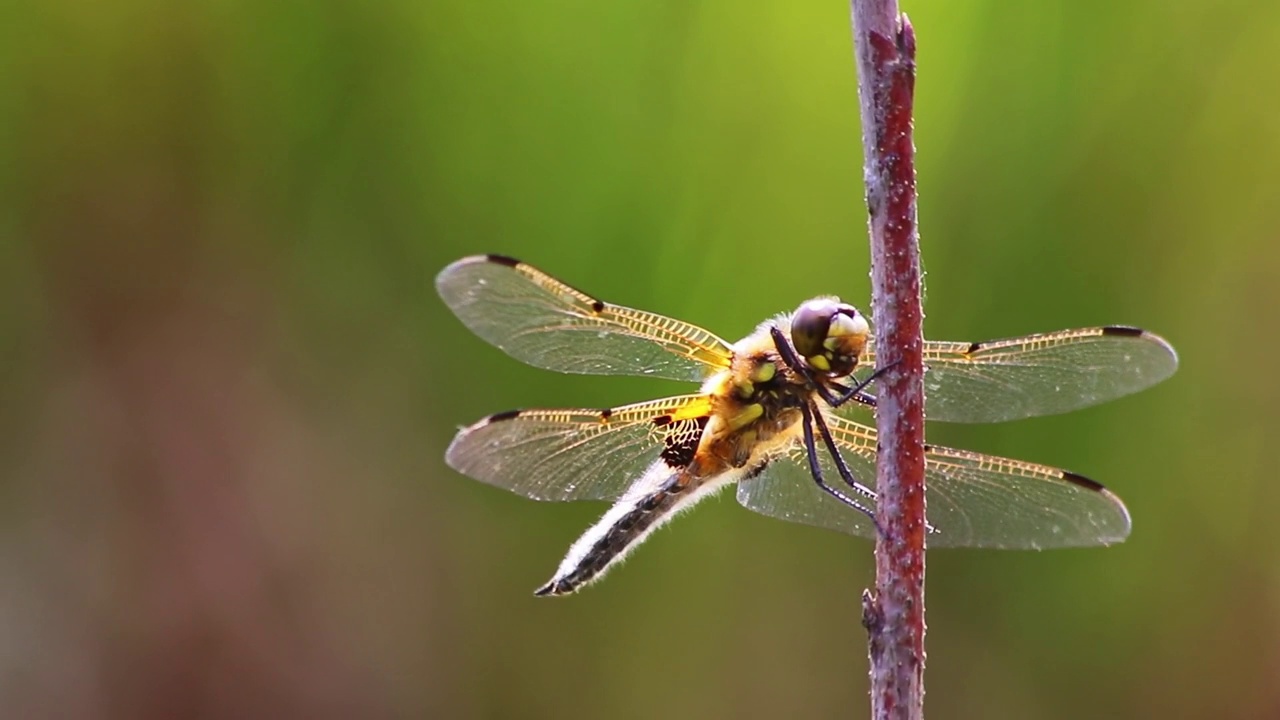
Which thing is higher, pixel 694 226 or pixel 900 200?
pixel 694 226

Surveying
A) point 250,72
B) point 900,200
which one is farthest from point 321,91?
point 900,200

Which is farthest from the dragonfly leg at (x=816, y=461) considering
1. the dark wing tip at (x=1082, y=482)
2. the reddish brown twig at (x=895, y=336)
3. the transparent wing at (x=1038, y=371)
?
the reddish brown twig at (x=895, y=336)

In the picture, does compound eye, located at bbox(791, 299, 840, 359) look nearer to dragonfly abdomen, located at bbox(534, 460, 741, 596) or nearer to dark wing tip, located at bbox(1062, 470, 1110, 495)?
dragonfly abdomen, located at bbox(534, 460, 741, 596)

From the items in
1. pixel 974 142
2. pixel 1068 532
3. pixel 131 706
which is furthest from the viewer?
pixel 974 142

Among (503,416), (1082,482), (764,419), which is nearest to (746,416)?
(764,419)

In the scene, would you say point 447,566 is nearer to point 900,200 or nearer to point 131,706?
point 131,706

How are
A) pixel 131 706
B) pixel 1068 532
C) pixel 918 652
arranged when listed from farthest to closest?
pixel 131 706 < pixel 1068 532 < pixel 918 652

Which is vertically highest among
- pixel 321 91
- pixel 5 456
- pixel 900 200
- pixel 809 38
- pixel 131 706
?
pixel 809 38
